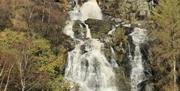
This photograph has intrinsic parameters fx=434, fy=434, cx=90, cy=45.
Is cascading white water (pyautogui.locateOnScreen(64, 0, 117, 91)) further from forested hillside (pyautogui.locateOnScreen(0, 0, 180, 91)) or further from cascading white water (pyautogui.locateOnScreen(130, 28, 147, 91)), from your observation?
cascading white water (pyautogui.locateOnScreen(130, 28, 147, 91))

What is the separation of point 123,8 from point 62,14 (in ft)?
25.7

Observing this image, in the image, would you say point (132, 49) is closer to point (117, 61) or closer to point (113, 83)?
point (117, 61)

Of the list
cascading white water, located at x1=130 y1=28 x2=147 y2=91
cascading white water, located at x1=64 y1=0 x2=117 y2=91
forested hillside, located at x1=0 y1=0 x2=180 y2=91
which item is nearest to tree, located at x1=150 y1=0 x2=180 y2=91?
forested hillside, located at x1=0 y1=0 x2=180 y2=91

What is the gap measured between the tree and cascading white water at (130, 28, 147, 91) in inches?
53.8

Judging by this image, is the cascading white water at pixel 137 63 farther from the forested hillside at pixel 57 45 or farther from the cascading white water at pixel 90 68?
the cascading white water at pixel 90 68

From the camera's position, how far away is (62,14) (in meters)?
Result: 46.7

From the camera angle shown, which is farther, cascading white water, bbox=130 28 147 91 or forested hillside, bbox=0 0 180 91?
cascading white water, bbox=130 28 147 91

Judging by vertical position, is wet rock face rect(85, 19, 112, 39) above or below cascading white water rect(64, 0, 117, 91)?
above

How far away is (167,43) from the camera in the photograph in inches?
1483

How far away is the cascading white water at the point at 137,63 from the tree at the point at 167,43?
137cm

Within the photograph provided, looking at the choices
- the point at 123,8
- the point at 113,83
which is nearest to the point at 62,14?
the point at 123,8

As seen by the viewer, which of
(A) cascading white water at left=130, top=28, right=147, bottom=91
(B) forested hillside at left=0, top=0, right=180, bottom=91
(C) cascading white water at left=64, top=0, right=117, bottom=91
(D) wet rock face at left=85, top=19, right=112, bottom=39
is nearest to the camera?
(B) forested hillside at left=0, top=0, right=180, bottom=91

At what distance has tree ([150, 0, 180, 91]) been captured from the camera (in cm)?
3725

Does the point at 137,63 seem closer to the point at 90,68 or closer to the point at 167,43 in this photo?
the point at 167,43
